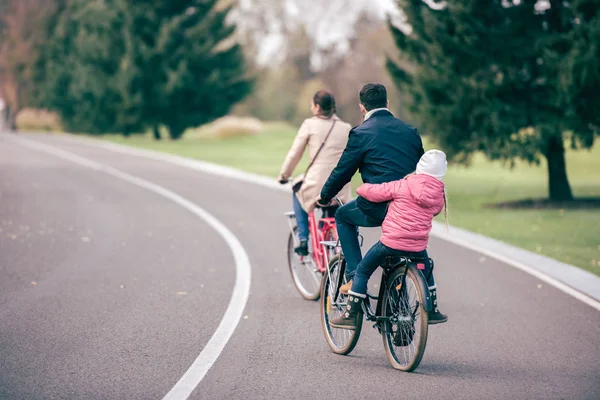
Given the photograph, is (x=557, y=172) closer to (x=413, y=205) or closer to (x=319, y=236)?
(x=319, y=236)

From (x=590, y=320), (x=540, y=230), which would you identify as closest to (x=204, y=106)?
(x=540, y=230)

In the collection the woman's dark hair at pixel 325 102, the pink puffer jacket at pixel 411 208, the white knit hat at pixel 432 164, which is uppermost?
the woman's dark hair at pixel 325 102

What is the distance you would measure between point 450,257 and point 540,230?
4.21 m

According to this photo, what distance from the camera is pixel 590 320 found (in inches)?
328

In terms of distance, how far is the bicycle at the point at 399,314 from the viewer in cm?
618

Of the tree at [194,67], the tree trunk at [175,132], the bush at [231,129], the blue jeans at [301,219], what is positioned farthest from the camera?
the bush at [231,129]

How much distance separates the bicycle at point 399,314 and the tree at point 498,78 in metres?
12.2

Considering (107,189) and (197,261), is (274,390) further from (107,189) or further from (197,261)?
(107,189)

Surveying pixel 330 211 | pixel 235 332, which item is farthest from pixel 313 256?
pixel 235 332

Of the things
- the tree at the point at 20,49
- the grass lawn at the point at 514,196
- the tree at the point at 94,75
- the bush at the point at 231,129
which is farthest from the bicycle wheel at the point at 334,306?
the tree at the point at 20,49

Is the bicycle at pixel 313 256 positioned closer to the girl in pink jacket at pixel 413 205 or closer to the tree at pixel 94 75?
the girl in pink jacket at pixel 413 205

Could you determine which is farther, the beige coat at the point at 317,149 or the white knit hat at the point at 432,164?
the beige coat at the point at 317,149

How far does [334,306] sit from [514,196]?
668 inches

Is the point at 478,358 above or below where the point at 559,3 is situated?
below
